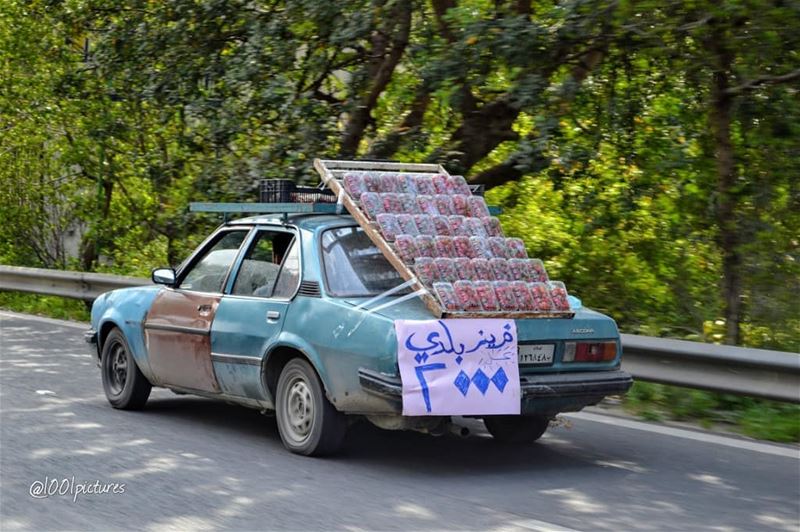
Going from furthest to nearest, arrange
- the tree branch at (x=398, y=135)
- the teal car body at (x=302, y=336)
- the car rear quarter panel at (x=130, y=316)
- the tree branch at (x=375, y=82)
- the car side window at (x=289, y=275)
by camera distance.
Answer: the tree branch at (x=398, y=135) → the tree branch at (x=375, y=82) → the car rear quarter panel at (x=130, y=316) → the car side window at (x=289, y=275) → the teal car body at (x=302, y=336)

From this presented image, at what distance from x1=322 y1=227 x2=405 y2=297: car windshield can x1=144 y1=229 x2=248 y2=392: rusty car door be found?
1009 millimetres

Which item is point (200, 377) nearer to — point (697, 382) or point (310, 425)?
point (310, 425)

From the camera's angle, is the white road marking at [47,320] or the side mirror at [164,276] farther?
the white road marking at [47,320]

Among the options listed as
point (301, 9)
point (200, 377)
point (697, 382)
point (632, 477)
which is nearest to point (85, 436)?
point (200, 377)

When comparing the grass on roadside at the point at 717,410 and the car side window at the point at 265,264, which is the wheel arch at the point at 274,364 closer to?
the car side window at the point at 265,264

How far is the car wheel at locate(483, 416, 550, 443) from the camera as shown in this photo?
7.83 meters

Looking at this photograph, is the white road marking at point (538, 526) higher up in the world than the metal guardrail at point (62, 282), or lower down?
lower down

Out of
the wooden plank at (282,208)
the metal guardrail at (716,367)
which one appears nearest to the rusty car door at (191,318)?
the wooden plank at (282,208)

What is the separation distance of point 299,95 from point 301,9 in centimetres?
112

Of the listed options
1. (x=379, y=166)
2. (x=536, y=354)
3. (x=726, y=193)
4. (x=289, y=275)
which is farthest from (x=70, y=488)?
(x=726, y=193)

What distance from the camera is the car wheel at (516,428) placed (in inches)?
308

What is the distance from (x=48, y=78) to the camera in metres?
18.9

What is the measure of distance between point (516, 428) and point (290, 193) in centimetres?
225

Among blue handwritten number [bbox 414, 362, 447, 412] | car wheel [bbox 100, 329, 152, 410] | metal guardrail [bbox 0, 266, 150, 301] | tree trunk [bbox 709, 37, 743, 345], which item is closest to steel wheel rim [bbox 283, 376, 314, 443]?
blue handwritten number [bbox 414, 362, 447, 412]
